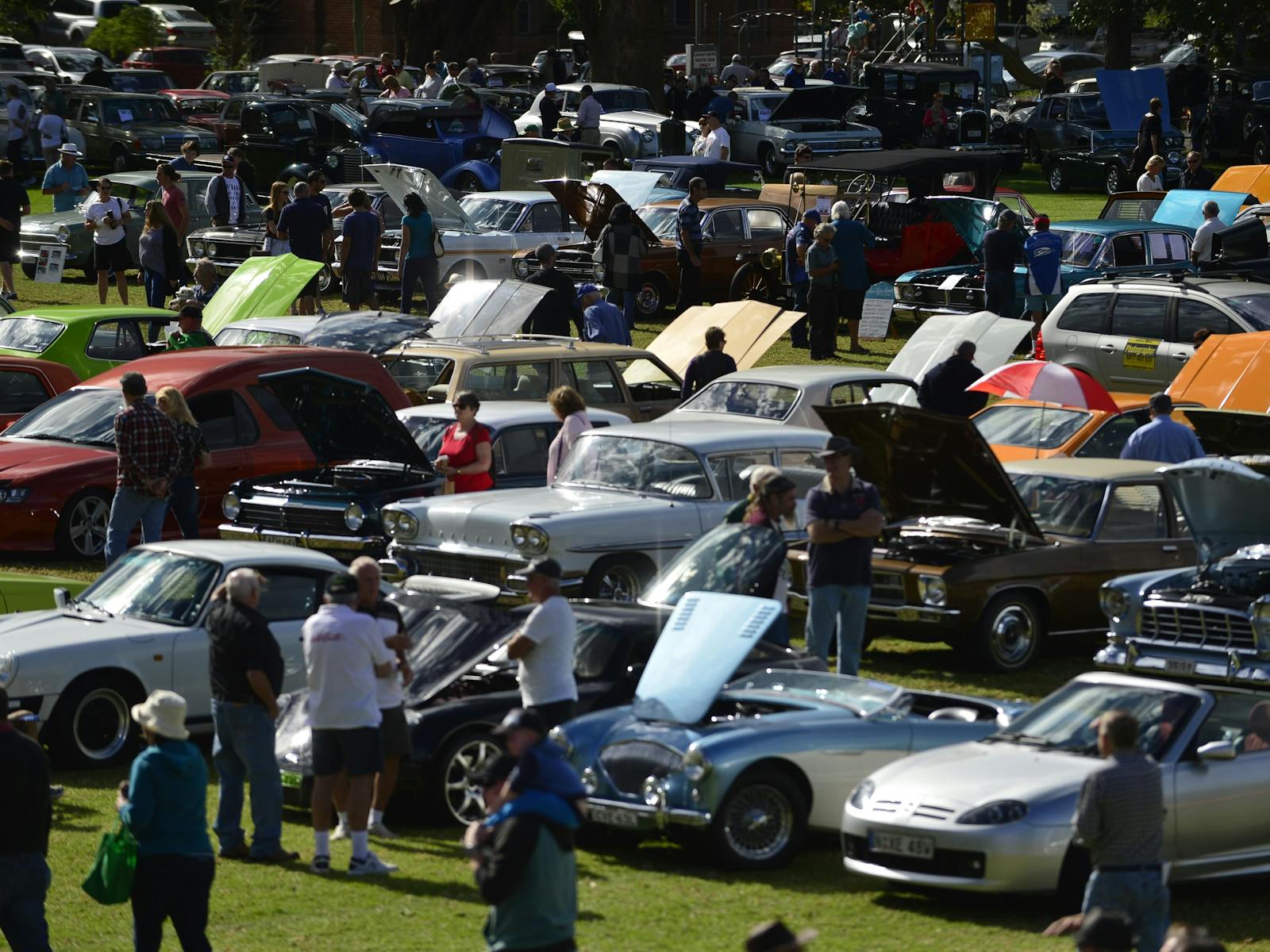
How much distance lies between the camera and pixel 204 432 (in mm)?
16562

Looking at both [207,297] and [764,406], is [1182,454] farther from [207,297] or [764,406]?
[207,297]

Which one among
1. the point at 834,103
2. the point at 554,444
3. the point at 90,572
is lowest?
the point at 90,572

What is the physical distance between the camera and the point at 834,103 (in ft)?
146

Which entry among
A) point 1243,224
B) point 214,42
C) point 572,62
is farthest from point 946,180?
point 214,42

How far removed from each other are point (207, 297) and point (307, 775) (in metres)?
13.3

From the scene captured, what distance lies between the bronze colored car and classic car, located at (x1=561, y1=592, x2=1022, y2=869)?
1673 centimetres

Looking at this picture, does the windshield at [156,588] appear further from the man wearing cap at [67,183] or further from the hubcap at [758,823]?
the man wearing cap at [67,183]

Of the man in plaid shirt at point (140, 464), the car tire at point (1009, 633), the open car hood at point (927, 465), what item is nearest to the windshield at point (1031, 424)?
the open car hood at point (927, 465)

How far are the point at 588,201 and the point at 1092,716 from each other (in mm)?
18714

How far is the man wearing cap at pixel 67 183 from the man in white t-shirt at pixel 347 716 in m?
23.7

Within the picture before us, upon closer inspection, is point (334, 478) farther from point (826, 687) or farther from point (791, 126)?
point (791, 126)

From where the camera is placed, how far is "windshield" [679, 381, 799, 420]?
17.2 m

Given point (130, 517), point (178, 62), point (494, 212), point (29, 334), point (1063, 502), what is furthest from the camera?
point (178, 62)

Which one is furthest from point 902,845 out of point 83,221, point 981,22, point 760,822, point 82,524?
point 981,22
